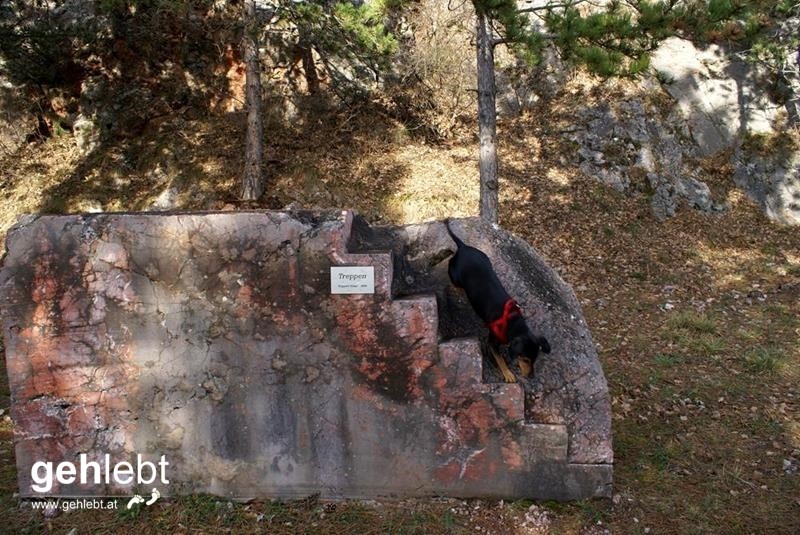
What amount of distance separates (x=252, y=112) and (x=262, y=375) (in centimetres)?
757

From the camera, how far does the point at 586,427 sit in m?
3.87

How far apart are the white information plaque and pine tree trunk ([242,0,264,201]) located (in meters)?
7.21

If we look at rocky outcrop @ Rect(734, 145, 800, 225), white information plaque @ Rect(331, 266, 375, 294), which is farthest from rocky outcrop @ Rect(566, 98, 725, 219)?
white information plaque @ Rect(331, 266, 375, 294)

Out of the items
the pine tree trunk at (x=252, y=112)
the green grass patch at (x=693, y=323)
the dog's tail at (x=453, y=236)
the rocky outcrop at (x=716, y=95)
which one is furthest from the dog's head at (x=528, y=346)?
the rocky outcrop at (x=716, y=95)

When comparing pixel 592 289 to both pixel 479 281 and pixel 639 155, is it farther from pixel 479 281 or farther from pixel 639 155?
pixel 479 281

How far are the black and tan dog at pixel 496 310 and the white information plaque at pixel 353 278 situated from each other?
738mm

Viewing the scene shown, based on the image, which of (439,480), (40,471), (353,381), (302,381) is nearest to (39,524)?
(40,471)

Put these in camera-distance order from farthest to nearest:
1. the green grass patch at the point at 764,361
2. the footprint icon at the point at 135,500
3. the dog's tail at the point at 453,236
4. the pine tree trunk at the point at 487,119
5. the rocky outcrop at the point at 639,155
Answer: the rocky outcrop at the point at 639,155, the pine tree trunk at the point at 487,119, the green grass patch at the point at 764,361, the dog's tail at the point at 453,236, the footprint icon at the point at 135,500

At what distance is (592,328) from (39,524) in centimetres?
668

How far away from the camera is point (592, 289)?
8953 mm

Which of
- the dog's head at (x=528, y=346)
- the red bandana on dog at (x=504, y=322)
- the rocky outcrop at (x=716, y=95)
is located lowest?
the dog's head at (x=528, y=346)

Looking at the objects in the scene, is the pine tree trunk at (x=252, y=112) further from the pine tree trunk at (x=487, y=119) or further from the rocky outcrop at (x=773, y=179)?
the rocky outcrop at (x=773, y=179)

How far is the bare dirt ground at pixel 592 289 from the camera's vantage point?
12.6 feet

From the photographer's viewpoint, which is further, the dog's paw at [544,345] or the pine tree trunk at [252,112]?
the pine tree trunk at [252,112]
